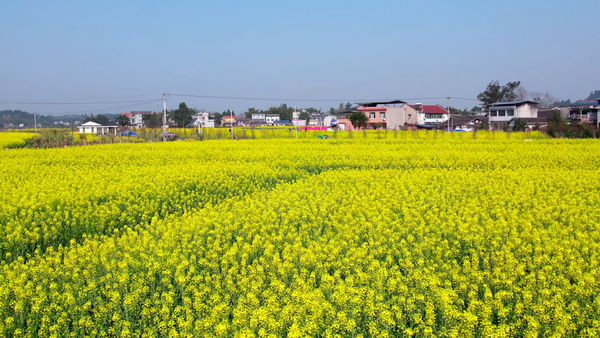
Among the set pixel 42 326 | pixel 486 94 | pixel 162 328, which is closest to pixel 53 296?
pixel 42 326

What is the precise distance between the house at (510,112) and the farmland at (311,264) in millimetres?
61062

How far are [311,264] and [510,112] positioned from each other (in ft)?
234

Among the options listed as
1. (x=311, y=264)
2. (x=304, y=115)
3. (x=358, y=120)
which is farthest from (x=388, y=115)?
(x=304, y=115)

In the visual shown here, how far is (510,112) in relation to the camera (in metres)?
68.7

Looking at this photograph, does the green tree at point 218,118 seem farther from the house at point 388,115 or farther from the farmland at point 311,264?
the farmland at point 311,264

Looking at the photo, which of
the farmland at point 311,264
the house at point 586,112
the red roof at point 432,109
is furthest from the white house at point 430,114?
the farmland at point 311,264

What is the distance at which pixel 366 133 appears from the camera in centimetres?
4653

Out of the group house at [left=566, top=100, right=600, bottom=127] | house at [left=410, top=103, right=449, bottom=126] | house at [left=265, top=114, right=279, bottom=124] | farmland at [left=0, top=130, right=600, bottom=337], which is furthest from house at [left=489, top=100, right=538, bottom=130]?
house at [left=265, top=114, right=279, bottom=124]

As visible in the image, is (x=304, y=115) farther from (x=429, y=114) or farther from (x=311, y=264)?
(x=311, y=264)

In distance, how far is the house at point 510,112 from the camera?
67500 mm

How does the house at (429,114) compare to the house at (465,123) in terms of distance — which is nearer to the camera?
the house at (465,123)

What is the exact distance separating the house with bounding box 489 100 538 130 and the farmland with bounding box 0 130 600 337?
61.1 metres

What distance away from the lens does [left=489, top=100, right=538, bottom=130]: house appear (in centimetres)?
6750

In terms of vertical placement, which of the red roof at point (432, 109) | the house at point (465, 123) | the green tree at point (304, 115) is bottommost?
the house at point (465, 123)
